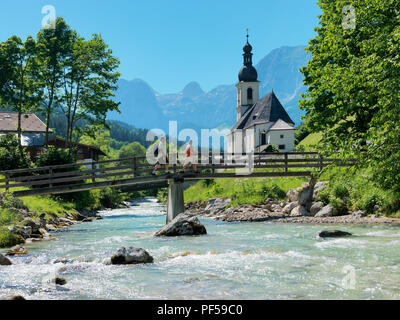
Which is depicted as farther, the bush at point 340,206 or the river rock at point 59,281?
the bush at point 340,206

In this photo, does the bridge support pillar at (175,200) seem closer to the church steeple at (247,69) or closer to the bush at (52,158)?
the bush at (52,158)

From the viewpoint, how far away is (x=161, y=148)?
21156 mm

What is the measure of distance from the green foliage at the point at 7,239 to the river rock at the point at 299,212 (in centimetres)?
1520

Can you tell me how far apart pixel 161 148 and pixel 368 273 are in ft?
47.0

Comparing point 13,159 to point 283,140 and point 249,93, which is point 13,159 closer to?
point 283,140

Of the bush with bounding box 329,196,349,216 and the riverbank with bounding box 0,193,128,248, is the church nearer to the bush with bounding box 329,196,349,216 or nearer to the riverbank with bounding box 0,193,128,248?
the riverbank with bounding box 0,193,128,248

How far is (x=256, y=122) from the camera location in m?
77.1

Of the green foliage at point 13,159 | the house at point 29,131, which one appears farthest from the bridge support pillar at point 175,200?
the house at point 29,131

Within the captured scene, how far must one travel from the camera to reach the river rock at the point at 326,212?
2166cm
